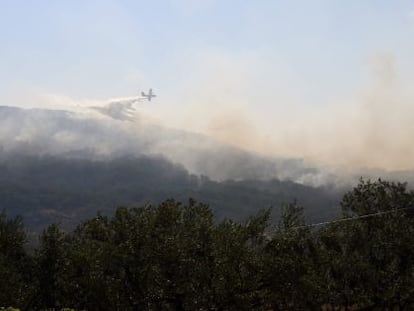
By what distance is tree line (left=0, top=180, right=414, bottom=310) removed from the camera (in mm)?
49250

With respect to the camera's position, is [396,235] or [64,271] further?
[396,235]

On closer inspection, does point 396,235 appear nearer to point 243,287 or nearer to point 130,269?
point 243,287

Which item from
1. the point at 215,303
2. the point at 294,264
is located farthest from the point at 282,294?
the point at 215,303

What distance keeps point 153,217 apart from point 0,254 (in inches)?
668

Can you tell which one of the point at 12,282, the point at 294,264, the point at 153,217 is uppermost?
the point at 153,217

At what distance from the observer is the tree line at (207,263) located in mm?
49250

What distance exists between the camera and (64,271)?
179ft

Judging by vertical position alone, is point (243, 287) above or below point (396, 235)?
below

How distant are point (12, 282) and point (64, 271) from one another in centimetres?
491

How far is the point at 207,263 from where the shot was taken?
166ft

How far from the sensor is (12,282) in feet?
174

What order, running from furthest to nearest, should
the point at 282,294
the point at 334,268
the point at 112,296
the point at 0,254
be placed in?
the point at 334,268 → the point at 0,254 → the point at 282,294 → the point at 112,296

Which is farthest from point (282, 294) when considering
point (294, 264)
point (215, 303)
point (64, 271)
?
point (64, 271)

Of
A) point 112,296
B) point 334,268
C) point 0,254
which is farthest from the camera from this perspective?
point 334,268
